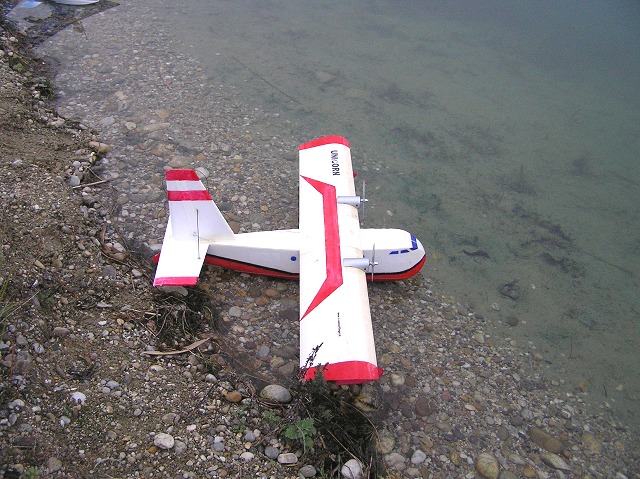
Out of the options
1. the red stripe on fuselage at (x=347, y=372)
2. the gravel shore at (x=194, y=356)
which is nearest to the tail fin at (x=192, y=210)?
the gravel shore at (x=194, y=356)

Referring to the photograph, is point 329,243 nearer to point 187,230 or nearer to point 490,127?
point 187,230

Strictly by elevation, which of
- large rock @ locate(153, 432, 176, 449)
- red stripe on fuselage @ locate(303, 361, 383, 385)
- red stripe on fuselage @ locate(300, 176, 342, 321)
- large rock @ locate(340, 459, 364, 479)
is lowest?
large rock @ locate(340, 459, 364, 479)

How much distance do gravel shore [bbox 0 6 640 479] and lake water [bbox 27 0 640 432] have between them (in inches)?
39.1

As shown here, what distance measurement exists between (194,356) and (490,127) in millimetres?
10097

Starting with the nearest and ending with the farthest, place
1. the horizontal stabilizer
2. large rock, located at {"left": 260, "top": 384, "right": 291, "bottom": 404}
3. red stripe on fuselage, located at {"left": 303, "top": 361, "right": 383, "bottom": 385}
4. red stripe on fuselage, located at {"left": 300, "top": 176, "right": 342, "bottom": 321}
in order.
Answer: red stripe on fuselage, located at {"left": 303, "top": 361, "right": 383, "bottom": 385} < large rock, located at {"left": 260, "top": 384, "right": 291, "bottom": 404} < red stripe on fuselage, located at {"left": 300, "top": 176, "right": 342, "bottom": 321} < the horizontal stabilizer

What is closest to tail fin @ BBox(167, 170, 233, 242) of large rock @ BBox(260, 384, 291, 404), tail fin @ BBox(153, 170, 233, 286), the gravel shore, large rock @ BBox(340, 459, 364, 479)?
tail fin @ BBox(153, 170, 233, 286)

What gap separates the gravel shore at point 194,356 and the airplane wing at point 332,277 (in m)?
0.70

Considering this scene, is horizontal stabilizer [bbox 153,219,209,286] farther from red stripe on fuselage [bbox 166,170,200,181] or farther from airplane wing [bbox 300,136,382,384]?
airplane wing [bbox 300,136,382,384]

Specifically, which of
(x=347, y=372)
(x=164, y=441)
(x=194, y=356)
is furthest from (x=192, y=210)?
(x=164, y=441)

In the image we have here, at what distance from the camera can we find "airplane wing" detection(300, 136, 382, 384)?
26.5 ft

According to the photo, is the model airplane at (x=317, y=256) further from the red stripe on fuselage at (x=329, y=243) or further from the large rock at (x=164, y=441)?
the large rock at (x=164, y=441)

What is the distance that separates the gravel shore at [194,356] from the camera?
7070mm

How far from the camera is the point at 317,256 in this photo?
380 inches

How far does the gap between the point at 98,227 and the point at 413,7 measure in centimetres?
1387
